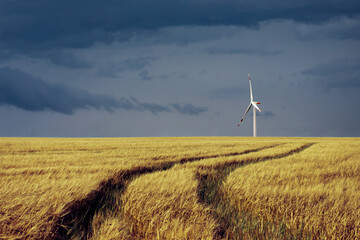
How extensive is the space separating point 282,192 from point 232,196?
1249 millimetres

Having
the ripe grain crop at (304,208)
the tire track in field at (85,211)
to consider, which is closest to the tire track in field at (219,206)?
the ripe grain crop at (304,208)

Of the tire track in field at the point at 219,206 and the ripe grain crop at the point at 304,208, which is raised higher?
the ripe grain crop at the point at 304,208

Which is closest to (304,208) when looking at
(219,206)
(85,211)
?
(219,206)

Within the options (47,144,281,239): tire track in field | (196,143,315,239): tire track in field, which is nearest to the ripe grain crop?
(196,143,315,239): tire track in field

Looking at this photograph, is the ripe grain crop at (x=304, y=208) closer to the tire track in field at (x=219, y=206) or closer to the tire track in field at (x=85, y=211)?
the tire track in field at (x=219, y=206)

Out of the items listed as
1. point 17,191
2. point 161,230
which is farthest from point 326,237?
point 17,191

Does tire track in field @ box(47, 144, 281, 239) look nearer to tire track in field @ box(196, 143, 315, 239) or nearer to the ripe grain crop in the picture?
tire track in field @ box(196, 143, 315, 239)

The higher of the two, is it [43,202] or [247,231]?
[43,202]

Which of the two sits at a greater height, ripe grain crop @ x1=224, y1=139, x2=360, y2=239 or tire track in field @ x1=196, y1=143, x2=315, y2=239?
ripe grain crop @ x1=224, y1=139, x2=360, y2=239

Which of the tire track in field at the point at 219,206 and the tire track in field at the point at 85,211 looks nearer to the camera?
the tire track in field at the point at 85,211

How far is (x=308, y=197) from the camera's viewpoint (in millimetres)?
6930

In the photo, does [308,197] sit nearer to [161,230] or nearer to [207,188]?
[207,188]

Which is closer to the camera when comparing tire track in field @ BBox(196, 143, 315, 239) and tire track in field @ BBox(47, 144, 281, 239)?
tire track in field @ BBox(47, 144, 281, 239)

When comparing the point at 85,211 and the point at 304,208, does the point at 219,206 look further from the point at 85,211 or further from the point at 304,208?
the point at 85,211
